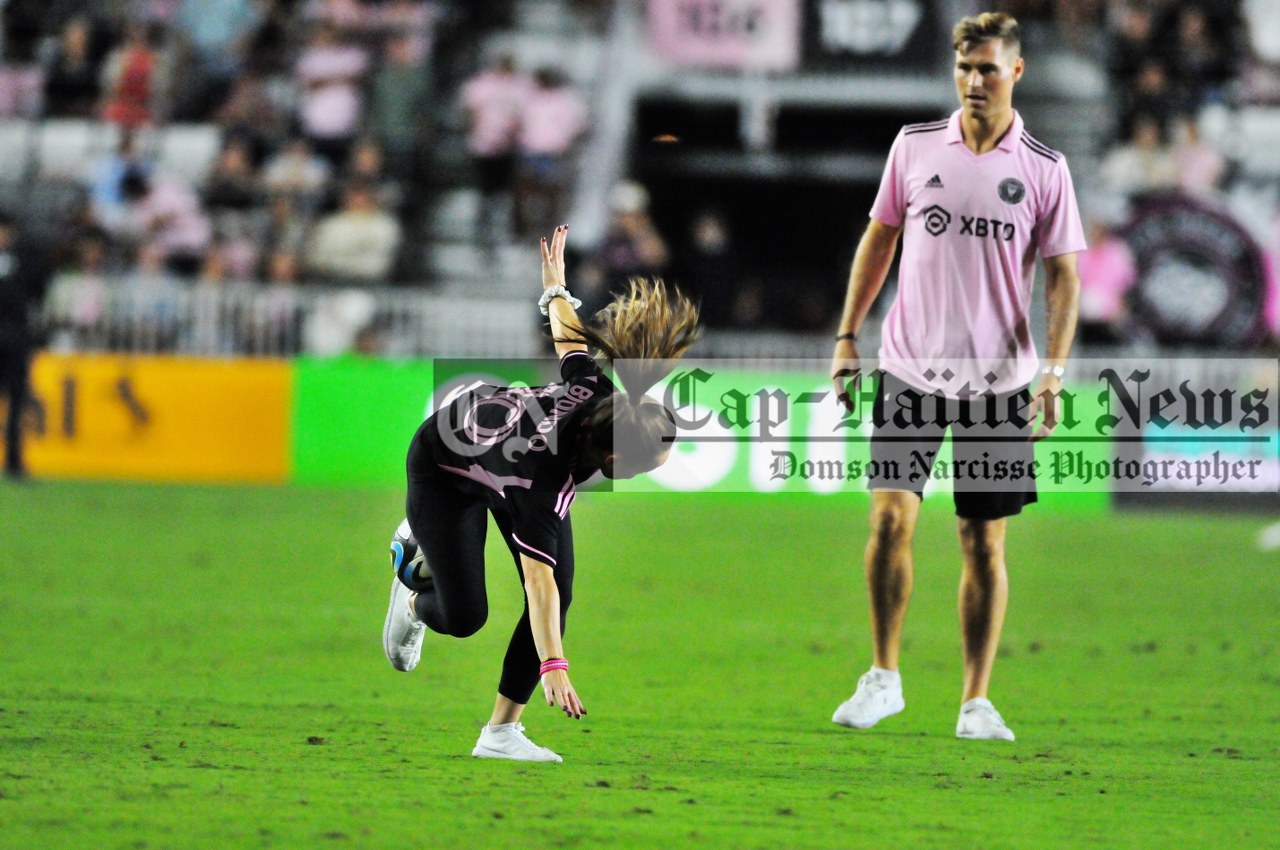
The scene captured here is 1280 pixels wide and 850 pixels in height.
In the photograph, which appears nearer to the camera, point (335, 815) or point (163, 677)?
point (335, 815)

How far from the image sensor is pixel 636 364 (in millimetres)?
5262

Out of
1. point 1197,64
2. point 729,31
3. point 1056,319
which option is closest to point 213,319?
point 729,31

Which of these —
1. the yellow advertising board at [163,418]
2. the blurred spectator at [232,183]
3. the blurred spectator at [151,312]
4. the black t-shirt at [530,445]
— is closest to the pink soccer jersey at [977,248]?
the black t-shirt at [530,445]

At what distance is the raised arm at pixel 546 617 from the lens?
16.8 feet

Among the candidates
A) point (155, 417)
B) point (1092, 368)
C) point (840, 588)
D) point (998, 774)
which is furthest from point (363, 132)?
point (998, 774)

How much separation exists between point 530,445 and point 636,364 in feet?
1.34

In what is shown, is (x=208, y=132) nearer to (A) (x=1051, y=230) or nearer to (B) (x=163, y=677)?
(B) (x=163, y=677)

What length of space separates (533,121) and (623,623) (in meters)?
11.6

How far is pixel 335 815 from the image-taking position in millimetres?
4777

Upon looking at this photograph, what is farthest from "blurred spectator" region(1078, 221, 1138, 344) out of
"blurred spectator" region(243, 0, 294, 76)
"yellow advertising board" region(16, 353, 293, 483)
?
"blurred spectator" region(243, 0, 294, 76)

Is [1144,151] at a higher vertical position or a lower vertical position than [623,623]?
higher

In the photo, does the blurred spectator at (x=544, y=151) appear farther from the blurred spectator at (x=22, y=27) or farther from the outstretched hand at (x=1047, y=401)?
the outstretched hand at (x=1047, y=401)

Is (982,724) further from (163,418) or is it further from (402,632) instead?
(163,418)

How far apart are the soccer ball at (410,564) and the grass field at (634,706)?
0.50 m
